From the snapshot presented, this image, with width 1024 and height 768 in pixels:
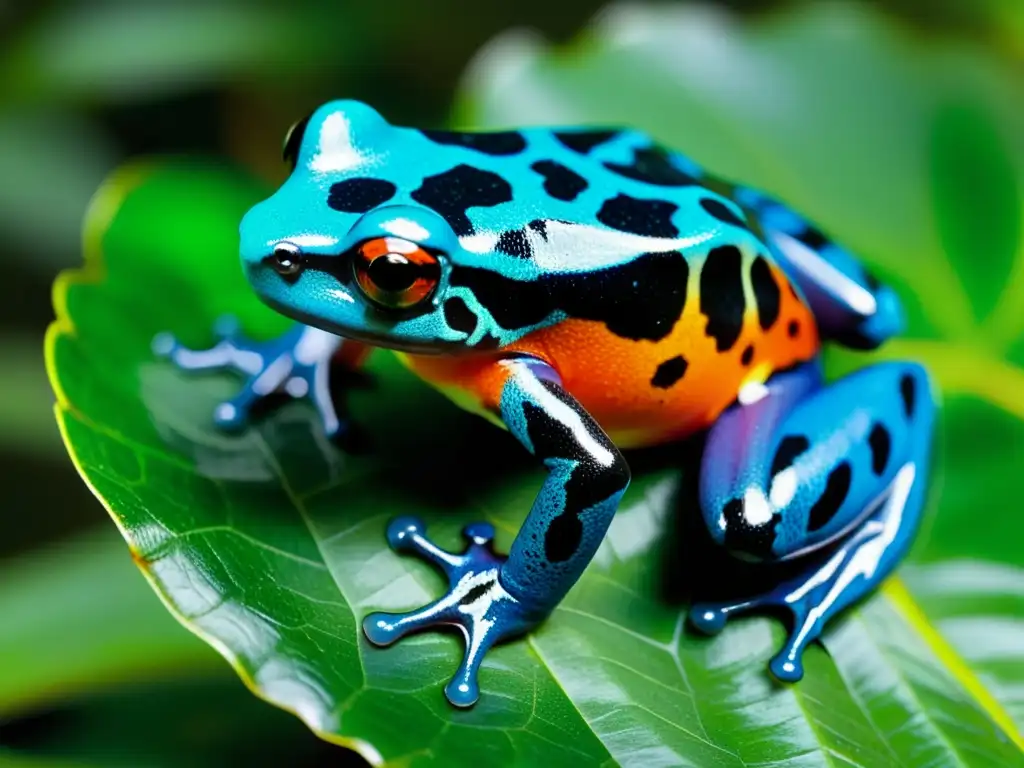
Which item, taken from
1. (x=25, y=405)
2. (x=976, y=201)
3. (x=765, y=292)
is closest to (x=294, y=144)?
(x=765, y=292)

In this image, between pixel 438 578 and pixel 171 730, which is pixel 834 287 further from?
pixel 171 730

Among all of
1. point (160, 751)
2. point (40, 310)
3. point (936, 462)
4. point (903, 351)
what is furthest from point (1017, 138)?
point (40, 310)

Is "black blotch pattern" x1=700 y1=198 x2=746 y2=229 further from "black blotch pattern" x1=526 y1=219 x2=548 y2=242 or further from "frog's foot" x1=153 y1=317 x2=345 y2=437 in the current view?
"frog's foot" x1=153 y1=317 x2=345 y2=437

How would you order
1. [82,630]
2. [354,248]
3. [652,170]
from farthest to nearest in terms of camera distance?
[82,630] → [652,170] → [354,248]

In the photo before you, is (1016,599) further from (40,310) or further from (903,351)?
(40,310)

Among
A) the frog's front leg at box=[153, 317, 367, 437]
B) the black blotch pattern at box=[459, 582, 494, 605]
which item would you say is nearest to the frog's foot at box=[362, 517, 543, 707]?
the black blotch pattern at box=[459, 582, 494, 605]

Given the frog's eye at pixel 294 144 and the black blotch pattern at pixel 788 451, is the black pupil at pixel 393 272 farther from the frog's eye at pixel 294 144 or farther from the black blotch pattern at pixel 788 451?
the black blotch pattern at pixel 788 451
